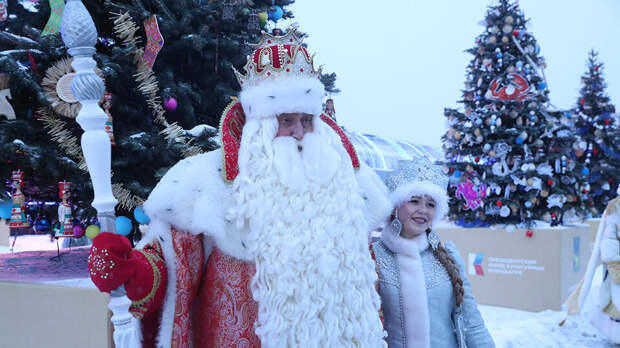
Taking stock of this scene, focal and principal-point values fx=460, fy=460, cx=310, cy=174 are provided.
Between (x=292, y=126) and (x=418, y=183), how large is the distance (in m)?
0.82

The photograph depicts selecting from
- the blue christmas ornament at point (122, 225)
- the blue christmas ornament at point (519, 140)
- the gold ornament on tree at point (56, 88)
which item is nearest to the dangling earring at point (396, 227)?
the blue christmas ornament at point (122, 225)

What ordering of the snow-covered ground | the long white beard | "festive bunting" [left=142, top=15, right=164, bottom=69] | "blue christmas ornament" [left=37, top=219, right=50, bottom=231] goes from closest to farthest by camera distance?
the long white beard < "festive bunting" [left=142, top=15, right=164, bottom=69] < "blue christmas ornament" [left=37, top=219, right=50, bottom=231] < the snow-covered ground

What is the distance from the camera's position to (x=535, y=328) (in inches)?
220

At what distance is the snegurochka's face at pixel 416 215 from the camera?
249 centimetres

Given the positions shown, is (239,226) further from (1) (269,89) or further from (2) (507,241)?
(2) (507,241)

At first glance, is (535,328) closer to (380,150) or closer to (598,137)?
(380,150)

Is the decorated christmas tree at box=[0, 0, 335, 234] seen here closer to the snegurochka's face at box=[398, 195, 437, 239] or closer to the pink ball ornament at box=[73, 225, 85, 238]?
the pink ball ornament at box=[73, 225, 85, 238]

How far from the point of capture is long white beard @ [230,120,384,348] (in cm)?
184

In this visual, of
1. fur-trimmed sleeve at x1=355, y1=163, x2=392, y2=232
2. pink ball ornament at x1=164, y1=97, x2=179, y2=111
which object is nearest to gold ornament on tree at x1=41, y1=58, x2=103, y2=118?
pink ball ornament at x1=164, y1=97, x2=179, y2=111

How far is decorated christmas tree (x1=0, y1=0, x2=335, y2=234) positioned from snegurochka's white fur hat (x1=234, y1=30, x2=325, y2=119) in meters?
0.84

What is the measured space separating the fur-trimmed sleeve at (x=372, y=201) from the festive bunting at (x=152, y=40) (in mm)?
1920

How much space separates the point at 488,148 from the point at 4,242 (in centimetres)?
905

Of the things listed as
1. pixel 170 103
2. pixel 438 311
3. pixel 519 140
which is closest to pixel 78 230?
pixel 170 103

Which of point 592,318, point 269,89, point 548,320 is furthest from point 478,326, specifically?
point 548,320
